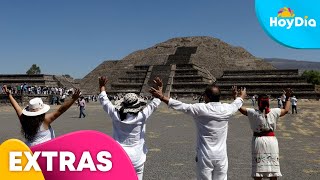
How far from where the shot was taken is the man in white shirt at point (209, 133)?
425cm

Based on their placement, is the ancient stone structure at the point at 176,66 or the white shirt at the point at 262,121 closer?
the white shirt at the point at 262,121

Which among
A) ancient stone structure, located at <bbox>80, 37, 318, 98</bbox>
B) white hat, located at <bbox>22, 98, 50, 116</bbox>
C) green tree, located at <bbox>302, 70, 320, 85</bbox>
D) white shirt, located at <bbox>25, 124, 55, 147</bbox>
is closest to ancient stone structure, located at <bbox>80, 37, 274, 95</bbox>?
ancient stone structure, located at <bbox>80, 37, 318, 98</bbox>

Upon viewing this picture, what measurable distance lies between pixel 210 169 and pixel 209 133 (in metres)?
0.41

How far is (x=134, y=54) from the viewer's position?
10362 centimetres

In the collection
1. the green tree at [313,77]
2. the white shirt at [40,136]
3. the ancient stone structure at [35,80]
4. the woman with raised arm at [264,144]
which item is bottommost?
the green tree at [313,77]

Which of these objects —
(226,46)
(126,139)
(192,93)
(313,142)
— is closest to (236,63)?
(226,46)

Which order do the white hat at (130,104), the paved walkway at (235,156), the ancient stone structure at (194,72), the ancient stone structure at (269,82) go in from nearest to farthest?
the white hat at (130,104)
the paved walkway at (235,156)
the ancient stone structure at (269,82)
the ancient stone structure at (194,72)

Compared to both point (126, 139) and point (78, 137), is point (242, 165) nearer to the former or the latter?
point (126, 139)

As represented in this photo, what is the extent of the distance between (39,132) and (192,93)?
2233 inches

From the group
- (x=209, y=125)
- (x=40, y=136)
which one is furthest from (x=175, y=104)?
(x=40, y=136)

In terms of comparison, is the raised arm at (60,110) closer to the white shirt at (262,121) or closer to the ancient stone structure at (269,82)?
the white shirt at (262,121)

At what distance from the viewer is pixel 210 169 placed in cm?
427

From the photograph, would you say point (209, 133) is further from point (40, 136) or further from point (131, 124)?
point (40, 136)

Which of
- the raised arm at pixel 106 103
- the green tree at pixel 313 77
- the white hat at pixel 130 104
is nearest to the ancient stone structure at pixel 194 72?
the green tree at pixel 313 77
